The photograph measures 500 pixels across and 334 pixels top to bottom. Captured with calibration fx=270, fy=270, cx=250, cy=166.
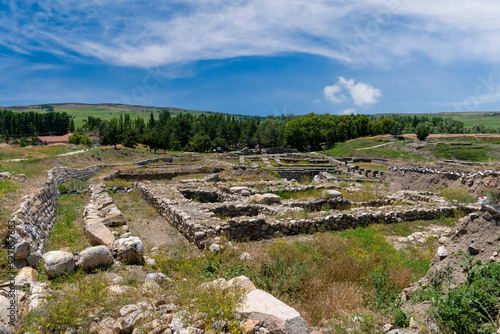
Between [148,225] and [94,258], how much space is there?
17.3ft

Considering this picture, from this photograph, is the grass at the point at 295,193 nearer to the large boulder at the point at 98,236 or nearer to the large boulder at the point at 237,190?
the large boulder at the point at 237,190

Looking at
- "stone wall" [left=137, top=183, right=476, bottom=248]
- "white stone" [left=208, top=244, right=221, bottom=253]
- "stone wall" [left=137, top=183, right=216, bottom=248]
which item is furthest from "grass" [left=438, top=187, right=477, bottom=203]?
"stone wall" [left=137, top=183, right=216, bottom=248]

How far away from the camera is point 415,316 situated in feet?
14.0

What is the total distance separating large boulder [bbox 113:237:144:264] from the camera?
655cm

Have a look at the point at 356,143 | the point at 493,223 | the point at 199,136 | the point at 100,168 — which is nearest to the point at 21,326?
the point at 493,223

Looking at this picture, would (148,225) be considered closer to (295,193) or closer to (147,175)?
(295,193)

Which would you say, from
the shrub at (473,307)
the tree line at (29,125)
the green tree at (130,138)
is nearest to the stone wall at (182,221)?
the shrub at (473,307)

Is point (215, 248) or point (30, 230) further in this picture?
point (215, 248)

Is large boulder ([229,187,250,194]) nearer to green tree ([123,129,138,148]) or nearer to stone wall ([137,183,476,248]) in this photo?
stone wall ([137,183,476,248])

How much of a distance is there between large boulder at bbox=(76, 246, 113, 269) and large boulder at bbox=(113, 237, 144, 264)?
12.1 inches

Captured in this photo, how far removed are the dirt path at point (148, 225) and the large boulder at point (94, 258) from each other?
2156mm

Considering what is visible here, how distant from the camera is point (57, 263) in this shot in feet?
17.8

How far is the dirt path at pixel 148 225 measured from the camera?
362 inches

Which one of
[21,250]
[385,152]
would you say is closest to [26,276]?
[21,250]
